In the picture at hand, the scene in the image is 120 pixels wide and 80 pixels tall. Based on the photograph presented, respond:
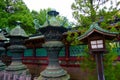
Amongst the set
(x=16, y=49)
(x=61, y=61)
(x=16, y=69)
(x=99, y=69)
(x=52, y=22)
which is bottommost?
(x=16, y=69)

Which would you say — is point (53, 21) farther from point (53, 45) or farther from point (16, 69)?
point (16, 69)

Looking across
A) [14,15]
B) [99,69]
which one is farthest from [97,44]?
[14,15]

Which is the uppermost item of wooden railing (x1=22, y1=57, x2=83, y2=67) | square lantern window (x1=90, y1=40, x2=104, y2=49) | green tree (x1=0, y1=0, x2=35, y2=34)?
green tree (x1=0, y1=0, x2=35, y2=34)

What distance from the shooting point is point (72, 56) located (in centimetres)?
884

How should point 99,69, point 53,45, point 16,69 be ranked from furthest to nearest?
point 16,69, point 53,45, point 99,69

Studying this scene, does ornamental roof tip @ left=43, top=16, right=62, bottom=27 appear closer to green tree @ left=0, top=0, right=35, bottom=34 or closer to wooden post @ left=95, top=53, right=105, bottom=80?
wooden post @ left=95, top=53, right=105, bottom=80

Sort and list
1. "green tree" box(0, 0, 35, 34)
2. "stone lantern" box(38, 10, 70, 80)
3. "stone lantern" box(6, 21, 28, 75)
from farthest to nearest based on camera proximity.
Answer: "green tree" box(0, 0, 35, 34), "stone lantern" box(6, 21, 28, 75), "stone lantern" box(38, 10, 70, 80)

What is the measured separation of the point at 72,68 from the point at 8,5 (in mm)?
10560

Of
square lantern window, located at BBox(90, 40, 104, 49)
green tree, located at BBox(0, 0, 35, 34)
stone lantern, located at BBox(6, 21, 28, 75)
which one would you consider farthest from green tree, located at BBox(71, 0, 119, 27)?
green tree, located at BBox(0, 0, 35, 34)

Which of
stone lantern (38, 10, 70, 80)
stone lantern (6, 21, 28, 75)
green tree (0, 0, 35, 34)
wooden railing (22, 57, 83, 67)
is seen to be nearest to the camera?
stone lantern (38, 10, 70, 80)

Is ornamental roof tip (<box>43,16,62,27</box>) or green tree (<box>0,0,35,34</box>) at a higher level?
green tree (<box>0,0,35,34</box>)

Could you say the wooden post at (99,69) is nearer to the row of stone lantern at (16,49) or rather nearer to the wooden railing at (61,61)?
the wooden railing at (61,61)

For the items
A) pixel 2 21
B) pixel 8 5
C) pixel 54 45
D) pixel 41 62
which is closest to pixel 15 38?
pixel 41 62

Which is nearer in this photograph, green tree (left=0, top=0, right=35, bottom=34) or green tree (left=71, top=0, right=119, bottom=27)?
green tree (left=71, top=0, right=119, bottom=27)
